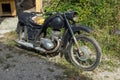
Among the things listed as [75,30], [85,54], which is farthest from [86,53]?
[75,30]

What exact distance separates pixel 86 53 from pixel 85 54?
31 millimetres

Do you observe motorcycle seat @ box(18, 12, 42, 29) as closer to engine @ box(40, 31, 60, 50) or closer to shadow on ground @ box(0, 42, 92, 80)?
engine @ box(40, 31, 60, 50)

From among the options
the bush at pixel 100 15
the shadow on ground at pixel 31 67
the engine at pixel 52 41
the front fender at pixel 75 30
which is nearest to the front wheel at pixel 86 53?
the front fender at pixel 75 30

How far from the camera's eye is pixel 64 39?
16.6ft

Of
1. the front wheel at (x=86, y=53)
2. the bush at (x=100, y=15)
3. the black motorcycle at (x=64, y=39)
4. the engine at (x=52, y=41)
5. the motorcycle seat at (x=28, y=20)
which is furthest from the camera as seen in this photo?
the bush at (x=100, y=15)

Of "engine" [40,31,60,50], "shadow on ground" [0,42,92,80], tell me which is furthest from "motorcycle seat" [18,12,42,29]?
"shadow on ground" [0,42,92,80]

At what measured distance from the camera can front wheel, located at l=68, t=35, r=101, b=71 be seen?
4699 millimetres

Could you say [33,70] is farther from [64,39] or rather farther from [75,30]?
[75,30]

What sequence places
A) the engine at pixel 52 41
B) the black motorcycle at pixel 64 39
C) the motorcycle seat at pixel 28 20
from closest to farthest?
the black motorcycle at pixel 64 39 < the engine at pixel 52 41 < the motorcycle seat at pixel 28 20

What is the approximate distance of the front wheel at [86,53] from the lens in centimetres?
470

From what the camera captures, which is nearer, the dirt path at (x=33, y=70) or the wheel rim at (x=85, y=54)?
the dirt path at (x=33, y=70)

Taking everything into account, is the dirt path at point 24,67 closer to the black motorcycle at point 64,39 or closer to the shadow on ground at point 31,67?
the shadow on ground at point 31,67

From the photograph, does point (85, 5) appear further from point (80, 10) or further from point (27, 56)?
point (27, 56)

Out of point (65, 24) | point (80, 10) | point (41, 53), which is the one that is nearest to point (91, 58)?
point (65, 24)
